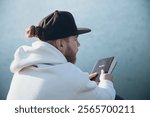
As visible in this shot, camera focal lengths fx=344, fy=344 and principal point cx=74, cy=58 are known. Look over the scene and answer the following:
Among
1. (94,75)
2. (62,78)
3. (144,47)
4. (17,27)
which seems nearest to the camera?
(62,78)

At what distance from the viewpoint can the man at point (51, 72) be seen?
122cm

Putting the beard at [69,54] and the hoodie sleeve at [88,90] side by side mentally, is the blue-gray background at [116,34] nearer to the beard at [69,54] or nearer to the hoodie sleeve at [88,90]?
the beard at [69,54]

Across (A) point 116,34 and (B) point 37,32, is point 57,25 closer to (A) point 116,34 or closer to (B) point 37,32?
(B) point 37,32

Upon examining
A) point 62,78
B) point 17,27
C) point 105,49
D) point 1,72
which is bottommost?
point 1,72

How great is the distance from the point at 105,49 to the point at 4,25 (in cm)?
98

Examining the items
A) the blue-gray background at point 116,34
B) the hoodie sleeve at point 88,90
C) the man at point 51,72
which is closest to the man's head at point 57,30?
the man at point 51,72

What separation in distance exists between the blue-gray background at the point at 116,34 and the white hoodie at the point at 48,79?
1637 millimetres

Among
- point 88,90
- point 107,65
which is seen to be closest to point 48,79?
point 88,90

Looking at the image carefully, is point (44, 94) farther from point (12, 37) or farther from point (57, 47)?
A: point (12, 37)

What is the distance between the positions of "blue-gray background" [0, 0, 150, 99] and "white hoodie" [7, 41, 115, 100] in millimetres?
1637

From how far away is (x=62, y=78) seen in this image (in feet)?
3.99

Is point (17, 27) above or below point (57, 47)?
below

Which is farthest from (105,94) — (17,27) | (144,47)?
(17,27)

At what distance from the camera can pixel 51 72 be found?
4.01 feet
